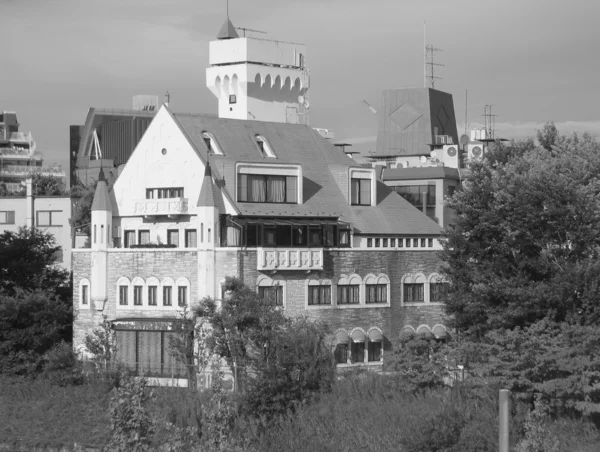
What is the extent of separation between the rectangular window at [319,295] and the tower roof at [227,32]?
43.4 meters

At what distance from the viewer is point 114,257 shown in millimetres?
78250

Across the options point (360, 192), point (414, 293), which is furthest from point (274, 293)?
point (360, 192)

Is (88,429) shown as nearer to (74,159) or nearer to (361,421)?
(361,421)

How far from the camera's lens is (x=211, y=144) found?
79250 millimetres

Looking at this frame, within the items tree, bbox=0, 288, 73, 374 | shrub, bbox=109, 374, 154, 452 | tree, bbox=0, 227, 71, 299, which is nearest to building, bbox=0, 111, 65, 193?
tree, bbox=0, 227, 71, 299

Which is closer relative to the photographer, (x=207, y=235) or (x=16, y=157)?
(x=207, y=235)

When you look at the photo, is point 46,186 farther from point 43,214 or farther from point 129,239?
point 129,239

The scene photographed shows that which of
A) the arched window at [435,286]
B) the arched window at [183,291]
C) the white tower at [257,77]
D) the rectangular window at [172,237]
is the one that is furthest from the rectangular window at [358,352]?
the white tower at [257,77]

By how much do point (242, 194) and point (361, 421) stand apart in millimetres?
18776

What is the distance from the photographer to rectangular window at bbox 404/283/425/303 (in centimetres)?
8062

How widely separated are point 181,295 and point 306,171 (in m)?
13.4

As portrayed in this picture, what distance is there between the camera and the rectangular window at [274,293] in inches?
2921

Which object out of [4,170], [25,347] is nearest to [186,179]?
[25,347]

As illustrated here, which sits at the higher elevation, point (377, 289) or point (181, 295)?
point (377, 289)
